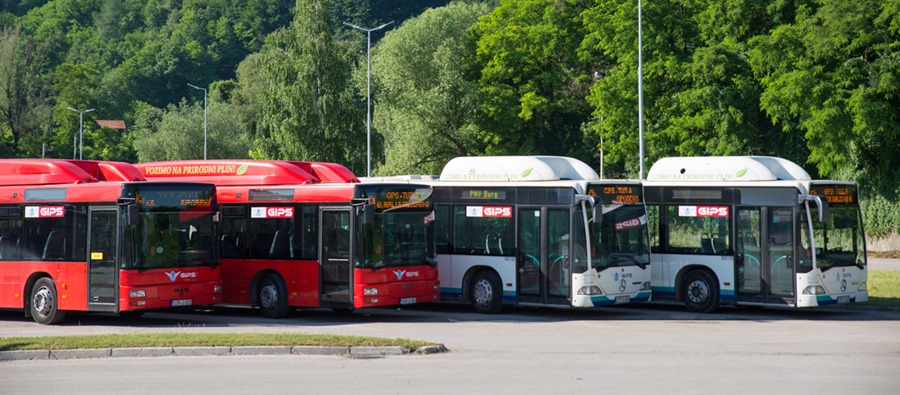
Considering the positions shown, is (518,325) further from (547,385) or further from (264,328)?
(547,385)

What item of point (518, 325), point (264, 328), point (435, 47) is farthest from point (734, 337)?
point (435, 47)

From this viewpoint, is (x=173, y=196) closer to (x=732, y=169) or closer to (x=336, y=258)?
(x=336, y=258)

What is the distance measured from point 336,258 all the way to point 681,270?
6890 mm

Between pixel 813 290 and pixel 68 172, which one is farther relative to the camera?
pixel 68 172

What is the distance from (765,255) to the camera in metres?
21.7

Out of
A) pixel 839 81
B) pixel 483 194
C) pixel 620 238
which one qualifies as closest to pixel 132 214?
pixel 483 194

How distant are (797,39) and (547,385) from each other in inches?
1187

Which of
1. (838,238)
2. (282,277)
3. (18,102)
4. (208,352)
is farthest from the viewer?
(18,102)

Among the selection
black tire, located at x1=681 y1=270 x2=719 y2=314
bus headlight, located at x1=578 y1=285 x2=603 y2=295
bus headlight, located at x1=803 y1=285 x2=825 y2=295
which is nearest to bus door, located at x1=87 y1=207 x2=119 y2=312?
bus headlight, located at x1=578 y1=285 x2=603 y2=295

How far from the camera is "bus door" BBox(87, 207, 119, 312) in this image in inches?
788

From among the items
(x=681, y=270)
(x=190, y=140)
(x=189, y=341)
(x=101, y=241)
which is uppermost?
(x=190, y=140)

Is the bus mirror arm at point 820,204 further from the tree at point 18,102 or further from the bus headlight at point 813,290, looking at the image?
the tree at point 18,102

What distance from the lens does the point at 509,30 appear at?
2126 inches

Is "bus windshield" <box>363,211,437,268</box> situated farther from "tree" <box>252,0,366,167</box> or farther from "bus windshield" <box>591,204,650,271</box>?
"tree" <box>252,0,366,167</box>
